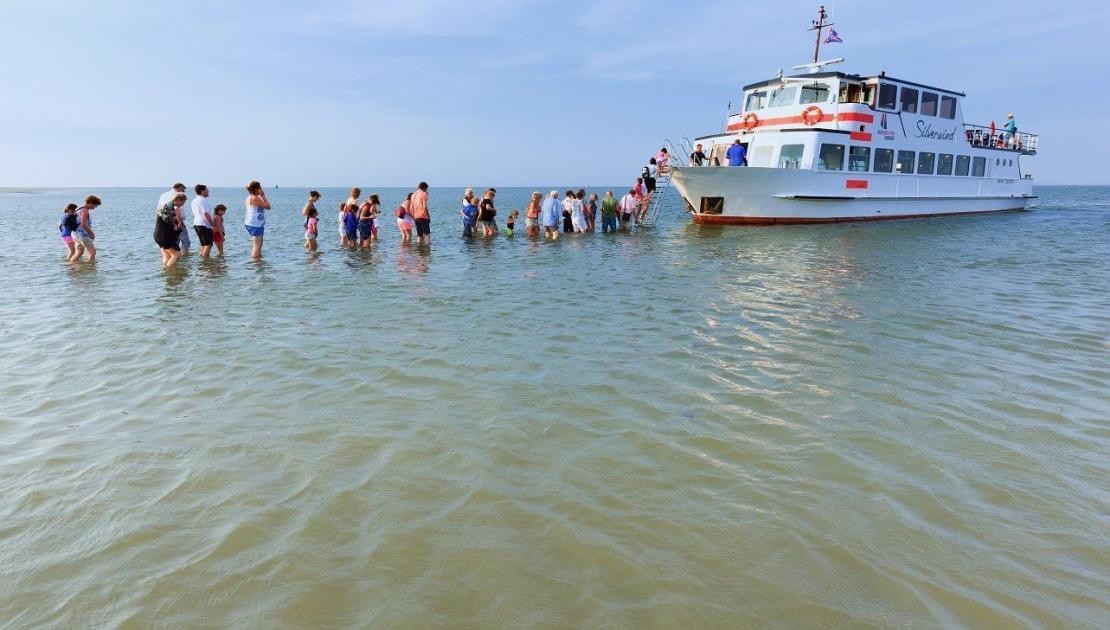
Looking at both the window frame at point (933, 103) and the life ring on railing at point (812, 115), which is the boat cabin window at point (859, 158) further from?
the window frame at point (933, 103)

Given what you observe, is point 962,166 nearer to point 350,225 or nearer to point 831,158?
point 831,158

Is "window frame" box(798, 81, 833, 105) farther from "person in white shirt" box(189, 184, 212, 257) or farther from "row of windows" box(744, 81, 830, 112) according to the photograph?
"person in white shirt" box(189, 184, 212, 257)

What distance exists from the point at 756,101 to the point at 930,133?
25.6 feet

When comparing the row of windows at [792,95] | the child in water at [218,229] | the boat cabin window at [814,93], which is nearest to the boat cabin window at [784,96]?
the row of windows at [792,95]

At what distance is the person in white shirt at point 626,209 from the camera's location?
78.8ft

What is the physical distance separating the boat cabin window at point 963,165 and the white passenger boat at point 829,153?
523 millimetres

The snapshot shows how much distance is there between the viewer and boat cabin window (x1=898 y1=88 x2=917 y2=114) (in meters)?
23.3

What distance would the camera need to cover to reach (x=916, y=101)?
23.8 metres

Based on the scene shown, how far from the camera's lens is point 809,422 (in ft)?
15.4

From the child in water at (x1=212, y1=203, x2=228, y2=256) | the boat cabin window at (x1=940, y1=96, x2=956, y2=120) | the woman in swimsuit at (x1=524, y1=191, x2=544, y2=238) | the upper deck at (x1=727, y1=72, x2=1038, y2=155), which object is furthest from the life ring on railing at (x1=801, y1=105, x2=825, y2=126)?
the child in water at (x1=212, y1=203, x2=228, y2=256)

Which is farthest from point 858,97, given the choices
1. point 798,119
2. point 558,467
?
point 558,467

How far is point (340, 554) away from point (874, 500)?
10.4 ft

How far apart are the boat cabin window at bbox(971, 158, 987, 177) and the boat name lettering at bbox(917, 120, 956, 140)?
3.42 m

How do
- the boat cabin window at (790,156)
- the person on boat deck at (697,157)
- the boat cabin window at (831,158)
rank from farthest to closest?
the person on boat deck at (697,157), the boat cabin window at (790,156), the boat cabin window at (831,158)
